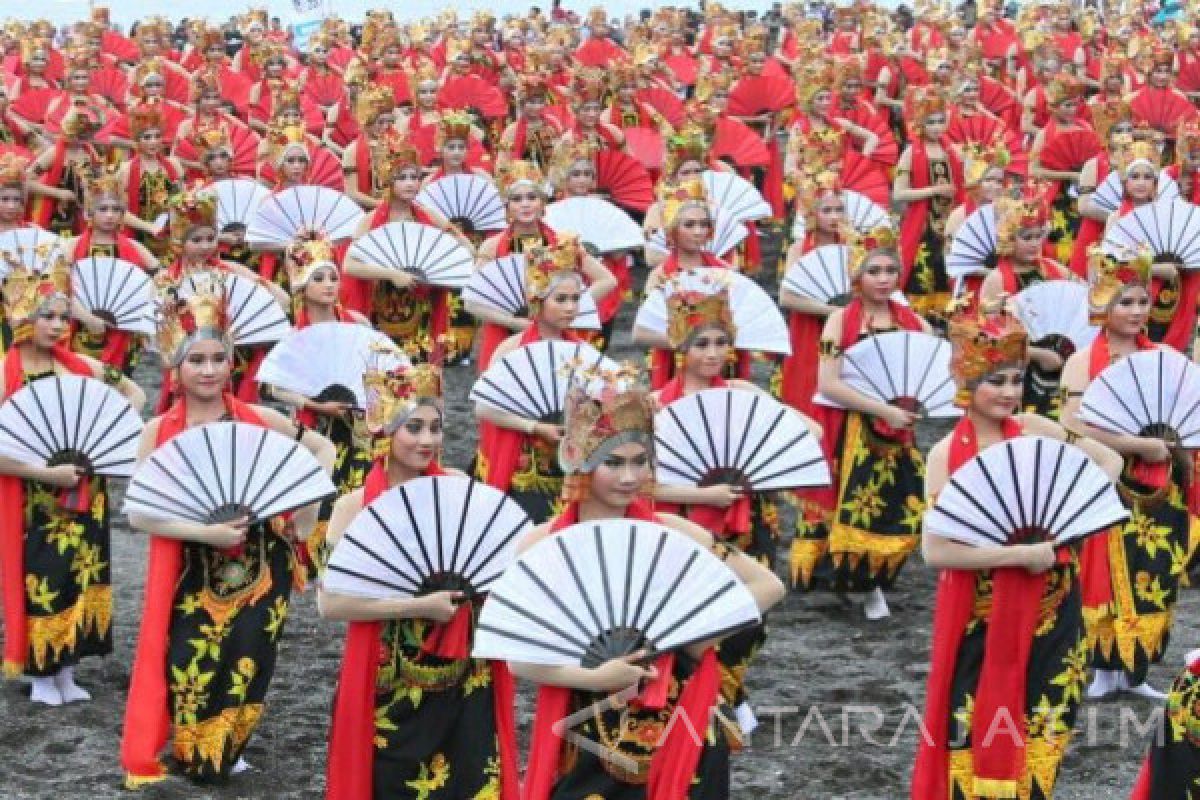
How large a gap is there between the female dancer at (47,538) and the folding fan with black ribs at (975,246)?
16.2ft

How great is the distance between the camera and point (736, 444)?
23.9 ft

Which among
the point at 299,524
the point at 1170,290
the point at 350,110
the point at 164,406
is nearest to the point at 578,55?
the point at 350,110

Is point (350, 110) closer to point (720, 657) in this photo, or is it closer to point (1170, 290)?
point (1170, 290)

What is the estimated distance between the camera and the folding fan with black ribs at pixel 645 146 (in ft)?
50.8

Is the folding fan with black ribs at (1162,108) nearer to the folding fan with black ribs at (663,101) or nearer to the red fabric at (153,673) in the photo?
the folding fan with black ribs at (663,101)

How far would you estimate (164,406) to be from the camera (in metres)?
8.60

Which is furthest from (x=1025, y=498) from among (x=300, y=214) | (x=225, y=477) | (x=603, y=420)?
(x=300, y=214)

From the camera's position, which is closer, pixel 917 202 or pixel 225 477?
pixel 225 477

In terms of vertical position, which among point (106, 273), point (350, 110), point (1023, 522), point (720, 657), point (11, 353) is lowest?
point (720, 657)

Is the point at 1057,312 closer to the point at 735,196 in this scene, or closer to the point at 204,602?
the point at 735,196

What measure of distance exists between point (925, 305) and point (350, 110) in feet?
18.6

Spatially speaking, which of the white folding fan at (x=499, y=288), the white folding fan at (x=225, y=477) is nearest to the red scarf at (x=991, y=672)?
the white folding fan at (x=225, y=477)

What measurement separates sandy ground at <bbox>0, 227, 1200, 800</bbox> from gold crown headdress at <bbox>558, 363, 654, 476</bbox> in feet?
7.75

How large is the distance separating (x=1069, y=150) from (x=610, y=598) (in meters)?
10.9
